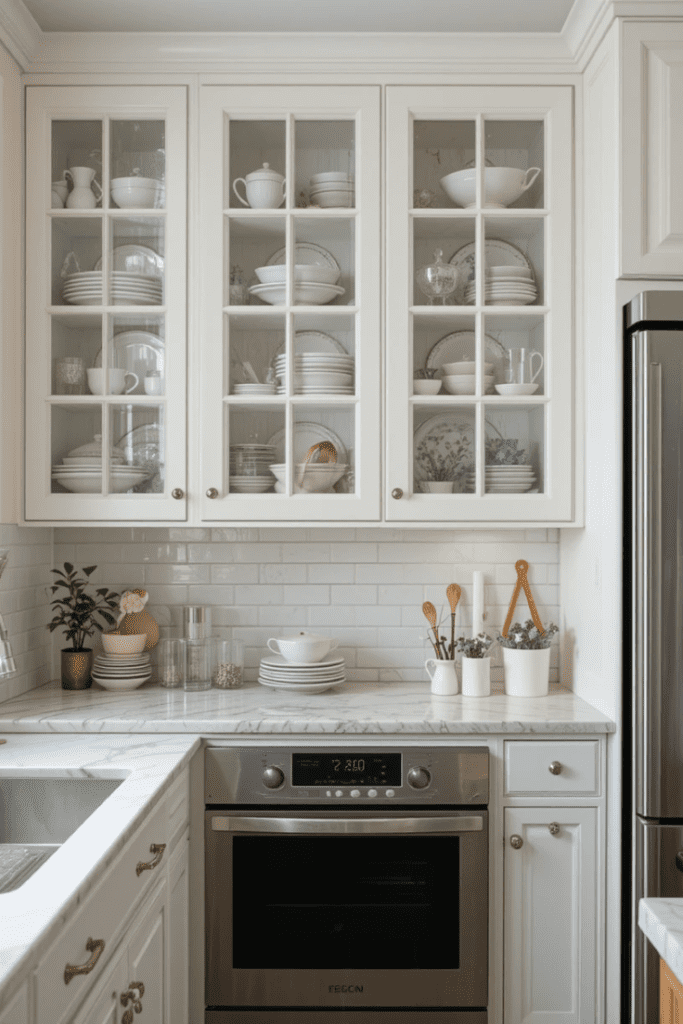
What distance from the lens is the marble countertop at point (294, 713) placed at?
214 centimetres

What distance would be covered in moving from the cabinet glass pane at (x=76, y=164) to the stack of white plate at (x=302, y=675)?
4.74 ft

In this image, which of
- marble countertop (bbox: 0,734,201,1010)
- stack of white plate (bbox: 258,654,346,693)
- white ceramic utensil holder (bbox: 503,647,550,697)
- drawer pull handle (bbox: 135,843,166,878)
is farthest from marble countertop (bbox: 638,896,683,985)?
stack of white plate (bbox: 258,654,346,693)

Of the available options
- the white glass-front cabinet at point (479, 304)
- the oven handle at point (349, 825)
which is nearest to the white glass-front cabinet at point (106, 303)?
the white glass-front cabinet at point (479, 304)

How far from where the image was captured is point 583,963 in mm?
2137

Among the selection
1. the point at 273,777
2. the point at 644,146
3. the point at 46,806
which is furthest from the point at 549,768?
the point at 644,146

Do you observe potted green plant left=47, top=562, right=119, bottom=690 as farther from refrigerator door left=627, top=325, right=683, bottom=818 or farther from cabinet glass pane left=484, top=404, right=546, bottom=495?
refrigerator door left=627, top=325, right=683, bottom=818

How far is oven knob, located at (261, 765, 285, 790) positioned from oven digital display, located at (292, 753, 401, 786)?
34 mm

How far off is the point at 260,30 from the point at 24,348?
1118 millimetres

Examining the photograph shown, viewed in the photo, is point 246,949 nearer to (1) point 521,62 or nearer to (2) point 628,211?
(2) point 628,211

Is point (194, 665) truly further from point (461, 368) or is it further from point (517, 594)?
point (461, 368)

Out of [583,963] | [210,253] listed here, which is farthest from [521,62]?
[583,963]

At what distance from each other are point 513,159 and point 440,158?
0.21 meters

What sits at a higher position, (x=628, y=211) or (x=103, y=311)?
(x=628, y=211)

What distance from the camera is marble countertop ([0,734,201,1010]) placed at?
3.54 feet
